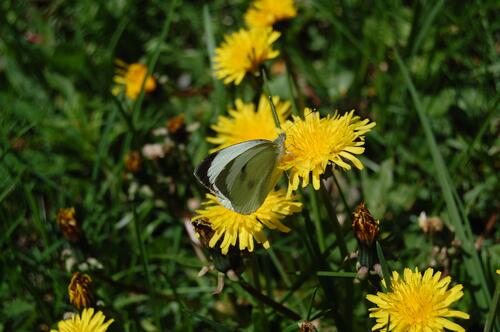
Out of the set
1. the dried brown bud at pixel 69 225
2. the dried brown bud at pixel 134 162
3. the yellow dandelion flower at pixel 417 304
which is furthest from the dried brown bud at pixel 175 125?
the yellow dandelion flower at pixel 417 304

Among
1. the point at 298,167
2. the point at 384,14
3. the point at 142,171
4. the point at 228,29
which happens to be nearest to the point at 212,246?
the point at 298,167

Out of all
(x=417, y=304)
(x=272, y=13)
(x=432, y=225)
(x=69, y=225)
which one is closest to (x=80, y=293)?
(x=69, y=225)

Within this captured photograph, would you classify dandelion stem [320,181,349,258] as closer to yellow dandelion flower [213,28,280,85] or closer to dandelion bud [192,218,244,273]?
dandelion bud [192,218,244,273]

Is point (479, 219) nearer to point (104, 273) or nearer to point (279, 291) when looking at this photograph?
point (279, 291)

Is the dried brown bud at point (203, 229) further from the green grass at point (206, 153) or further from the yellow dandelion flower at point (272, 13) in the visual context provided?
the yellow dandelion flower at point (272, 13)

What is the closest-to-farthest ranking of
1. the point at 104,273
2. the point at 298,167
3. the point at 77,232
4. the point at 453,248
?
the point at 298,167 → the point at 453,248 → the point at 77,232 → the point at 104,273

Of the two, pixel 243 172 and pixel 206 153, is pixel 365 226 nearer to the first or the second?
pixel 243 172
